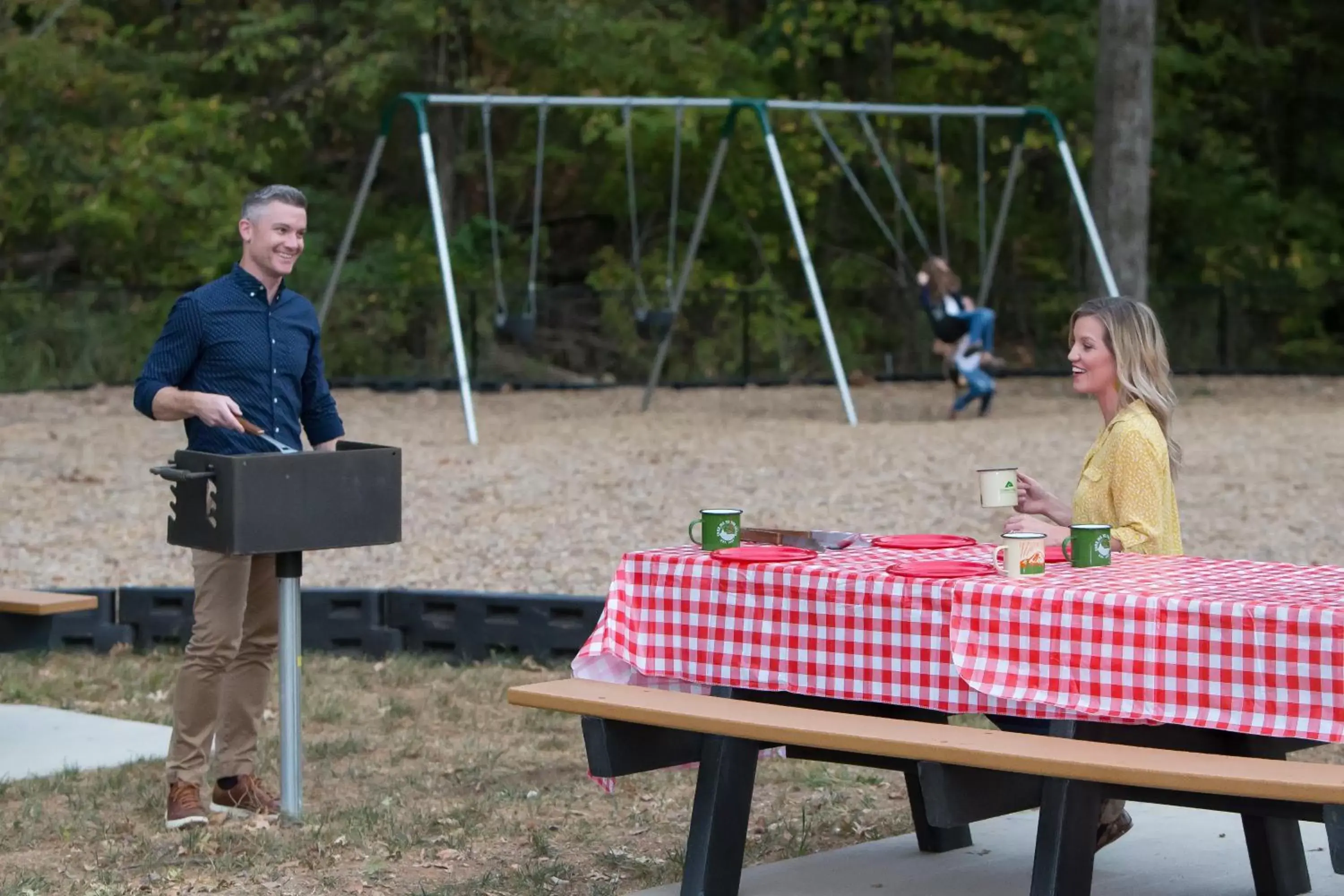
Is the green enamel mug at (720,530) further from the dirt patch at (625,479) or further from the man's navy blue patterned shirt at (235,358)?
the dirt patch at (625,479)

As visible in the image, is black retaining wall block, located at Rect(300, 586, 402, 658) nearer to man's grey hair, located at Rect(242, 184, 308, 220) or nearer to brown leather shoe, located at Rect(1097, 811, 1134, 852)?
man's grey hair, located at Rect(242, 184, 308, 220)

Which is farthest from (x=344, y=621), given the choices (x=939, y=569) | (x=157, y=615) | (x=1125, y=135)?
(x=1125, y=135)

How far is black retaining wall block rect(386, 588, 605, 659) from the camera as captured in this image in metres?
7.36

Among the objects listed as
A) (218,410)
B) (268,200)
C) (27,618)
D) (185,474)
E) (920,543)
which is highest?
(268,200)

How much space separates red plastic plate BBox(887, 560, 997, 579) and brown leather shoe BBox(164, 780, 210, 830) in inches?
77.8

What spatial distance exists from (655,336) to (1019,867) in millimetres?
16447

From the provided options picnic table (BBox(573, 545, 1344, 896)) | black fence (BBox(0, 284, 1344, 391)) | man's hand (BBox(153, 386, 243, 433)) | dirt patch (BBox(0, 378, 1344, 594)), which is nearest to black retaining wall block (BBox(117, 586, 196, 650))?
dirt patch (BBox(0, 378, 1344, 594))

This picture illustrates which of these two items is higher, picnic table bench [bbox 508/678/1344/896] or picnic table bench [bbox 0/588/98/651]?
picnic table bench [bbox 508/678/1344/896]

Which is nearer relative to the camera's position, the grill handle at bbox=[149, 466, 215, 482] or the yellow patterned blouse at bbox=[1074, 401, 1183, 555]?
the yellow patterned blouse at bbox=[1074, 401, 1183, 555]

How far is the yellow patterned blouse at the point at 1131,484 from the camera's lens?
430 centimetres

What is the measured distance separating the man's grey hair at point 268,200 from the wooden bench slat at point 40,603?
1.72 m

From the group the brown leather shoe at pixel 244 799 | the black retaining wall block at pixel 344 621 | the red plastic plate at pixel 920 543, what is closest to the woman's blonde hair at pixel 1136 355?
the red plastic plate at pixel 920 543

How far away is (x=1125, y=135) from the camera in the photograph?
18391 mm

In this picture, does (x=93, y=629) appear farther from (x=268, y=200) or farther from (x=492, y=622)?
(x=268, y=200)
